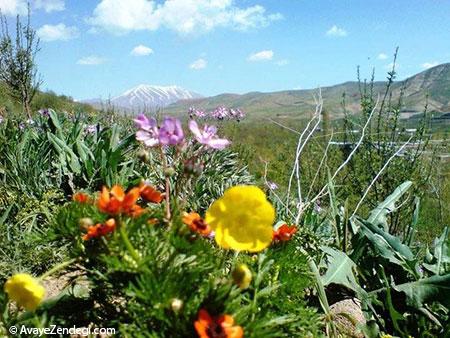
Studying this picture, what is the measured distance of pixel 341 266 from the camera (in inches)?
87.0

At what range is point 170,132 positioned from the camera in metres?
1.33

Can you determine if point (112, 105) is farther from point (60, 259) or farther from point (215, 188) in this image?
point (60, 259)

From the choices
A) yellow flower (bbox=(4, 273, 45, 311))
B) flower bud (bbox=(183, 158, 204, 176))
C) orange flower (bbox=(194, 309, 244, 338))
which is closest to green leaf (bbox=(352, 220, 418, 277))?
flower bud (bbox=(183, 158, 204, 176))

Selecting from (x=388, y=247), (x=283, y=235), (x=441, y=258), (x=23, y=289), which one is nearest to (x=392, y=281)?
(x=388, y=247)

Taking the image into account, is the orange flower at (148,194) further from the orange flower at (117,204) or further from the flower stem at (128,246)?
the flower stem at (128,246)

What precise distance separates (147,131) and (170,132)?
0.11m

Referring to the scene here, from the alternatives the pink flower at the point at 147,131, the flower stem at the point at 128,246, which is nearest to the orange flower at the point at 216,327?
the flower stem at the point at 128,246

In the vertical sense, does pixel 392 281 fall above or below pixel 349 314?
above

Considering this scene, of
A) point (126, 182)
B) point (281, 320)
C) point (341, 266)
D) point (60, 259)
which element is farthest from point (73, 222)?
point (126, 182)

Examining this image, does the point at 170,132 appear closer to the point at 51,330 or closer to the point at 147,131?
the point at 147,131

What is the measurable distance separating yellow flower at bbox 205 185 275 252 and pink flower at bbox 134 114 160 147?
29 cm

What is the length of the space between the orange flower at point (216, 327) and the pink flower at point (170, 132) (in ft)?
1.61

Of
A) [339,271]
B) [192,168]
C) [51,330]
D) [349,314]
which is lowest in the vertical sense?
[349,314]

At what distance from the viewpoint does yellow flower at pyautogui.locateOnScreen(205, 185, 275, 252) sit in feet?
3.89
